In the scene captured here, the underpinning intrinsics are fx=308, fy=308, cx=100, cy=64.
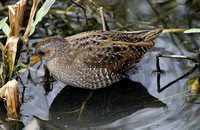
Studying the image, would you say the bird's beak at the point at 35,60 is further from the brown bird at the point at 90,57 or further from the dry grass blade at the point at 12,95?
the dry grass blade at the point at 12,95

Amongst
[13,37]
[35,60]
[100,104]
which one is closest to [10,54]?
[13,37]

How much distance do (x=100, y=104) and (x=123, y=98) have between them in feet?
1.12

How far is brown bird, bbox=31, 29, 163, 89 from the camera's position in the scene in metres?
4.25

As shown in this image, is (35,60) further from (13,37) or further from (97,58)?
(97,58)

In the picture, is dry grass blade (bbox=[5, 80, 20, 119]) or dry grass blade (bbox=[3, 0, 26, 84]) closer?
dry grass blade (bbox=[5, 80, 20, 119])

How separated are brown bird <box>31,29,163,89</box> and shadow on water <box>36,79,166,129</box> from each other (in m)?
0.17

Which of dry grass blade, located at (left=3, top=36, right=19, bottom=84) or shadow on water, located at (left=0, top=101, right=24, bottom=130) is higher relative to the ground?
dry grass blade, located at (left=3, top=36, right=19, bottom=84)

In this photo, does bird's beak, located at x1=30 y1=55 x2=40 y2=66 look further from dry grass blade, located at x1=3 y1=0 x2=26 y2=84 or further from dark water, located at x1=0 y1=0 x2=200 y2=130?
dry grass blade, located at x1=3 y1=0 x2=26 y2=84

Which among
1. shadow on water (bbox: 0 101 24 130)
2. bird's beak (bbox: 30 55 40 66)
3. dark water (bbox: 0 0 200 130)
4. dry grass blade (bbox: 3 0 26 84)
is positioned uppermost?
dry grass blade (bbox: 3 0 26 84)

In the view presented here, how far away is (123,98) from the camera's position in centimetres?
432

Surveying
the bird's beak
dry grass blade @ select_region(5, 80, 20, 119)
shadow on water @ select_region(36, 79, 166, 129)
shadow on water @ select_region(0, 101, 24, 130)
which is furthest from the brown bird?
shadow on water @ select_region(0, 101, 24, 130)

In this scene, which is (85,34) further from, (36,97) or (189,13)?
(189,13)

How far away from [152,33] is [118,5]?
1.99m

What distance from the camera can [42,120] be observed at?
3.86 meters
